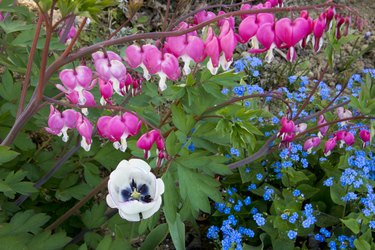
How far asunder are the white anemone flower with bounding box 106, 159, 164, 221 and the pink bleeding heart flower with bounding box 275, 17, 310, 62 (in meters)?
0.55

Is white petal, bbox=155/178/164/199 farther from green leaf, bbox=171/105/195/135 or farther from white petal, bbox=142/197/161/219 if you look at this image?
green leaf, bbox=171/105/195/135

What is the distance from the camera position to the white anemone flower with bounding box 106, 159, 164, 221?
1.54 meters

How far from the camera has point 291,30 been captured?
1.39 metres

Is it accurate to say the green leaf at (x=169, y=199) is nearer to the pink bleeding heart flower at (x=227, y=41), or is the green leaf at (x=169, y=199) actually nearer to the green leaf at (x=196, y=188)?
the green leaf at (x=196, y=188)

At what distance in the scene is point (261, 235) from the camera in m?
2.44

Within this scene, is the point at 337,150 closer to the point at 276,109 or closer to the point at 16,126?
the point at 276,109

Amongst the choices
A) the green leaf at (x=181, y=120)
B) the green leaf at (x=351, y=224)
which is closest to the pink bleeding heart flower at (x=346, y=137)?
the green leaf at (x=351, y=224)

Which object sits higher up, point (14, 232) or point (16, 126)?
point (16, 126)

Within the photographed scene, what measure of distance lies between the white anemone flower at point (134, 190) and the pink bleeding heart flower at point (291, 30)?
1.81 feet

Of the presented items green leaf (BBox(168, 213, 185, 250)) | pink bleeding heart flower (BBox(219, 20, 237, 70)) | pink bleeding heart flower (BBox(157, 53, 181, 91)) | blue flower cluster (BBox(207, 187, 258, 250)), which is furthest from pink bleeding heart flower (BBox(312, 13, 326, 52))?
blue flower cluster (BBox(207, 187, 258, 250))

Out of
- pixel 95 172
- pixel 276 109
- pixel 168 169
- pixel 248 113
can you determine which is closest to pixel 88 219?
pixel 95 172

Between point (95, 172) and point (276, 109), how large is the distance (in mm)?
1652

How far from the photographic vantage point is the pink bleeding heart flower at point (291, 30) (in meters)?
1.39

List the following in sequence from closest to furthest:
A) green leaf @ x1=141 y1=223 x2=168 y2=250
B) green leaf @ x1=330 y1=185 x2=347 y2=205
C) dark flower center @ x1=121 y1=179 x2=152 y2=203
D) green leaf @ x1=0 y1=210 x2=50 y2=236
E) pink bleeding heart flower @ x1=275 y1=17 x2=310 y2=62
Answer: pink bleeding heart flower @ x1=275 y1=17 x2=310 y2=62
dark flower center @ x1=121 y1=179 x2=152 y2=203
green leaf @ x1=0 y1=210 x2=50 y2=236
green leaf @ x1=141 y1=223 x2=168 y2=250
green leaf @ x1=330 y1=185 x2=347 y2=205
